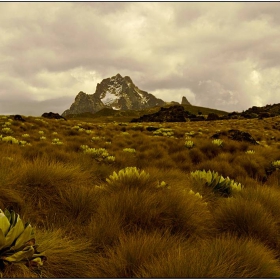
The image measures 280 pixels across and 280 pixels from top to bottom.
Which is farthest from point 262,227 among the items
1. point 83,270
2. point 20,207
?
point 20,207

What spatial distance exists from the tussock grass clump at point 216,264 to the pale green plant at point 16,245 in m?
0.86

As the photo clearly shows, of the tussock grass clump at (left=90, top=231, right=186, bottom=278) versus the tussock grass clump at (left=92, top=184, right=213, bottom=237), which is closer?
the tussock grass clump at (left=90, top=231, right=186, bottom=278)

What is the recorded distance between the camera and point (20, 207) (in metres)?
3.54

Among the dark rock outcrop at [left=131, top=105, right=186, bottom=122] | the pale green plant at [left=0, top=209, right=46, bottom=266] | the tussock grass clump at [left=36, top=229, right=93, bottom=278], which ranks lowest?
the tussock grass clump at [left=36, top=229, right=93, bottom=278]

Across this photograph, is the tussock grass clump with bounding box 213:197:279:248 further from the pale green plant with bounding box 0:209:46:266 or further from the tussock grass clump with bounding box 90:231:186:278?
the pale green plant with bounding box 0:209:46:266

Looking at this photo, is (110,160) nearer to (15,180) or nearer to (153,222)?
(15,180)

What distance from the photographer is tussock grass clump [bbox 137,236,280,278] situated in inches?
81.7

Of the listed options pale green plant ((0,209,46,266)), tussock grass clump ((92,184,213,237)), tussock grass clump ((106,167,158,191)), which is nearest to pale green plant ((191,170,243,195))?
tussock grass clump ((106,167,158,191))

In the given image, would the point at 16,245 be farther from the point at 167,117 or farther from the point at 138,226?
the point at 167,117

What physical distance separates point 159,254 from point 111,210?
3.50 feet

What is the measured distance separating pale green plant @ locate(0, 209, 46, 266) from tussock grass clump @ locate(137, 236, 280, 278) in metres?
0.86

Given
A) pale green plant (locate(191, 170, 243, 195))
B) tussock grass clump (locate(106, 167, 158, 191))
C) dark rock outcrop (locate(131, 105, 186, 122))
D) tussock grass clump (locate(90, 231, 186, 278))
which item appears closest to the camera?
tussock grass clump (locate(90, 231, 186, 278))

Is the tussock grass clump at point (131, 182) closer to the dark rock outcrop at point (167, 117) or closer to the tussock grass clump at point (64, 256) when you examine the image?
the tussock grass clump at point (64, 256)

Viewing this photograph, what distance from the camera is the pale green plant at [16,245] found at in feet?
6.77
